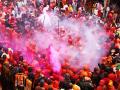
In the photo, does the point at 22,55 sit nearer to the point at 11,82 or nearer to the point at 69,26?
the point at 11,82

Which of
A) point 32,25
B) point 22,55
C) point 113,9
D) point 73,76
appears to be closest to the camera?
point 73,76

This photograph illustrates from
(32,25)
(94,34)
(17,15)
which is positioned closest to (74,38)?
(94,34)

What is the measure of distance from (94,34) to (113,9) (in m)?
3.08

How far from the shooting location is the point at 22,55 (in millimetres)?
14914

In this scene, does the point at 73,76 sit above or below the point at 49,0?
below

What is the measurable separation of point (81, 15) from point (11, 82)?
683 cm

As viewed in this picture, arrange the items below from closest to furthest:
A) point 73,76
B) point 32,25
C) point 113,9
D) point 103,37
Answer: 1. point 73,76
2. point 103,37
3. point 32,25
4. point 113,9

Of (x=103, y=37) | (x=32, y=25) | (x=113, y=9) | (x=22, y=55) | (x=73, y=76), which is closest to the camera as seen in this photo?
(x=73, y=76)

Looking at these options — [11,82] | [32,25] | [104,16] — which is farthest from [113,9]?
[11,82]

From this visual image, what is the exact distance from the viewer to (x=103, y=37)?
17141 mm

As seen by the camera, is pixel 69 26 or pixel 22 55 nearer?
pixel 22 55

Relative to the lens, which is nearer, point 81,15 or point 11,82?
point 11,82

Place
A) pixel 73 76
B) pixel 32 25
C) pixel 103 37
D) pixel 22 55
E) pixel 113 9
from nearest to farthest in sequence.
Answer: pixel 73 76, pixel 22 55, pixel 103 37, pixel 32 25, pixel 113 9

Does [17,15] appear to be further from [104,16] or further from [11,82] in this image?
[11,82]
